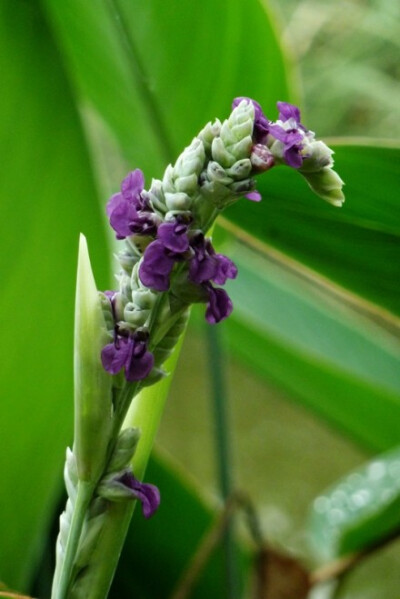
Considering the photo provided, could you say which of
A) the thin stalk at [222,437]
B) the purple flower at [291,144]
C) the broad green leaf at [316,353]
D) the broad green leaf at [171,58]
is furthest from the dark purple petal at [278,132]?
the broad green leaf at [316,353]

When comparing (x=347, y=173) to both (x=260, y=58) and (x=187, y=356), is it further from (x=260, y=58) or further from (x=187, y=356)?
(x=187, y=356)

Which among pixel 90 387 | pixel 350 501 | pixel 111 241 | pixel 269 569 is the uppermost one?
pixel 90 387

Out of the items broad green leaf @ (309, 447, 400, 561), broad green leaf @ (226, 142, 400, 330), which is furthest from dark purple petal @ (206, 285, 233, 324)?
broad green leaf @ (309, 447, 400, 561)

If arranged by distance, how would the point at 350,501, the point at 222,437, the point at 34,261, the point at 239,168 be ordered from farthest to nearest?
the point at 350,501 < the point at 222,437 < the point at 34,261 < the point at 239,168

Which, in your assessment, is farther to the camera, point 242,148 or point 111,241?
point 111,241

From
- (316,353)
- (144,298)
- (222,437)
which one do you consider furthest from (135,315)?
(316,353)

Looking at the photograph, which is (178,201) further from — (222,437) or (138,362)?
(222,437)

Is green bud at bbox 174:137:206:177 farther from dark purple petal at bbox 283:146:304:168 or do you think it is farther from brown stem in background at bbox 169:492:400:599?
brown stem in background at bbox 169:492:400:599
